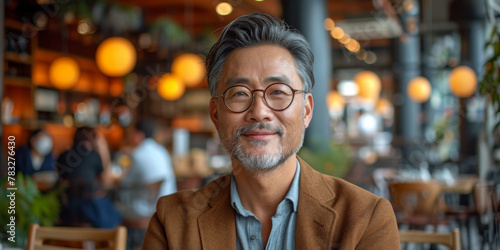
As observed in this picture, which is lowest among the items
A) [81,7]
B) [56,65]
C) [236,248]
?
[236,248]

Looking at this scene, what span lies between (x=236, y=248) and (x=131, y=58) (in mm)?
4738

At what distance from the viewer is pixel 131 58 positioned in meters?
5.82

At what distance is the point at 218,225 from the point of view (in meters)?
1.39

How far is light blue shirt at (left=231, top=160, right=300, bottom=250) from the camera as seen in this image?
1346 millimetres

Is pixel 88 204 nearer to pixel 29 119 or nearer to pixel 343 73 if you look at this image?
pixel 29 119

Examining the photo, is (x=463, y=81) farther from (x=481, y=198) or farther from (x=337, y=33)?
(x=337, y=33)

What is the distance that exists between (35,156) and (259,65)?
16.8 feet

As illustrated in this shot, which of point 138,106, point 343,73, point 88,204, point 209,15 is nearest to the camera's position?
point 88,204

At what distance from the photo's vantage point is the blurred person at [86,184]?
4559 mm

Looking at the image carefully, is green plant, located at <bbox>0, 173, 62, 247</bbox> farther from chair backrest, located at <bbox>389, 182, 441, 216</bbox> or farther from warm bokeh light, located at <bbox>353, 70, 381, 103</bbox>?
warm bokeh light, located at <bbox>353, 70, 381, 103</bbox>

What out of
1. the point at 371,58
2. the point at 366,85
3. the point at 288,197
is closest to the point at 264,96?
the point at 288,197

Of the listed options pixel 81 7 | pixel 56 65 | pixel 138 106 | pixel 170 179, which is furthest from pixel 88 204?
pixel 138 106

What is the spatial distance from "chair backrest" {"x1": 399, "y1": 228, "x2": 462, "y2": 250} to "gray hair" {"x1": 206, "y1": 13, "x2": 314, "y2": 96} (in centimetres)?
84

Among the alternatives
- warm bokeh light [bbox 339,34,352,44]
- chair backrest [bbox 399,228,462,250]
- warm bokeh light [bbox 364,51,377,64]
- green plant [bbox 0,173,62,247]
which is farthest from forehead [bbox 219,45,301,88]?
warm bokeh light [bbox 364,51,377,64]
